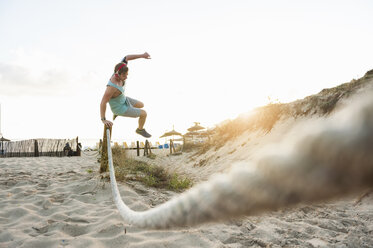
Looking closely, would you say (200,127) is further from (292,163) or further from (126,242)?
(292,163)

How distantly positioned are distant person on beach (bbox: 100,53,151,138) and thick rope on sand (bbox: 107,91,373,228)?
126 inches

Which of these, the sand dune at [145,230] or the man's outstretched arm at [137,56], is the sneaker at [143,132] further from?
the man's outstretched arm at [137,56]

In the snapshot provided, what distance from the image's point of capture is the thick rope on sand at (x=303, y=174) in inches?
10.5

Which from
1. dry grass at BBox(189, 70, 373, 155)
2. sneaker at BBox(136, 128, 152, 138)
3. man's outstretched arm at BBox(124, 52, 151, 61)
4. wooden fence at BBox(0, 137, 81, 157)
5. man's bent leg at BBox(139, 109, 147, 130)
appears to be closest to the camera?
man's outstretched arm at BBox(124, 52, 151, 61)

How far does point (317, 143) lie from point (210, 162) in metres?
8.30

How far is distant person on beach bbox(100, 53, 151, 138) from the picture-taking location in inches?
132

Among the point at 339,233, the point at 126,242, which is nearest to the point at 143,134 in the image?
the point at 126,242

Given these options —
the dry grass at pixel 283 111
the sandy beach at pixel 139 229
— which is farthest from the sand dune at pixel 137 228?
the dry grass at pixel 283 111

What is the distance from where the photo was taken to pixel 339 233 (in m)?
2.59

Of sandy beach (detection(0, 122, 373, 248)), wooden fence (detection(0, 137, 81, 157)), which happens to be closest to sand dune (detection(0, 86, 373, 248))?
sandy beach (detection(0, 122, 373, 248))

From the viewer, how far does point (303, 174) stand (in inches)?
11.9

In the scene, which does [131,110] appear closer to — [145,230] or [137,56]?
[137,56]

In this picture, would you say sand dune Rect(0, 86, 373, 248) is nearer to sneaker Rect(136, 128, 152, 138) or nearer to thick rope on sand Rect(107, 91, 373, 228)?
sneaker Rect(136, 128, 152, 138)

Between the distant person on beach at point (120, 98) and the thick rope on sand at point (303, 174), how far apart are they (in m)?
3.20
